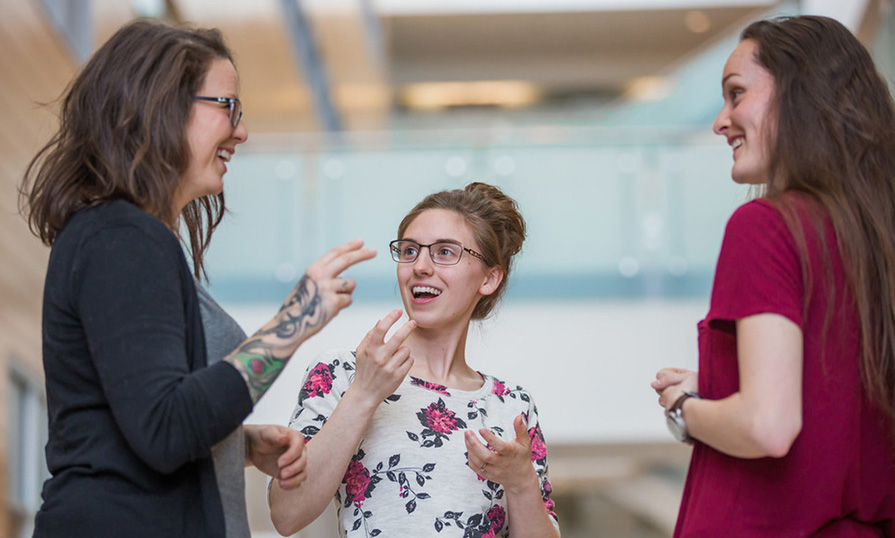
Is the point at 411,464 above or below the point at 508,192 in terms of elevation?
below

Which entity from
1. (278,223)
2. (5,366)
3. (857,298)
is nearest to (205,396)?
(857,298)

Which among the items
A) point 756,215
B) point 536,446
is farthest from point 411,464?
point 756,215

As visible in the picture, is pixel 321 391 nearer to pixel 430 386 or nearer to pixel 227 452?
pixel 430 386

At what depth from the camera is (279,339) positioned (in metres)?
1.51

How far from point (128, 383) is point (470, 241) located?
106cm

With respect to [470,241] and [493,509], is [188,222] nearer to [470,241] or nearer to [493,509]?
[470,241]

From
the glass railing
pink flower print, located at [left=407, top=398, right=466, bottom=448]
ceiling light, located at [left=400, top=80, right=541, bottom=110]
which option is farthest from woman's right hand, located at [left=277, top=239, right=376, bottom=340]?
ceiling light, located at [left=400, top=80, right=541, bottom=110]

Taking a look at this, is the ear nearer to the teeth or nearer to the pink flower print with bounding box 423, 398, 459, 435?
the teeth

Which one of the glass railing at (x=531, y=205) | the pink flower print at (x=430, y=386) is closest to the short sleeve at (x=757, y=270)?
the pink flower print at (x=430, y=386)

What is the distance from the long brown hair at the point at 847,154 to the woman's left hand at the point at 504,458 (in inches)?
24.7

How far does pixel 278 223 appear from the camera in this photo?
6.69 meters

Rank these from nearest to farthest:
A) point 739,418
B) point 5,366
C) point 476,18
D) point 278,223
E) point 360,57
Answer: point 739,418 < point 5,366 < point 278,223 < point 360,57 < point 476,18

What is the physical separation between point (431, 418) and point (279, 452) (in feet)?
1.54

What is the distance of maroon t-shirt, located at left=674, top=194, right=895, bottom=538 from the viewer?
5.15 ft
